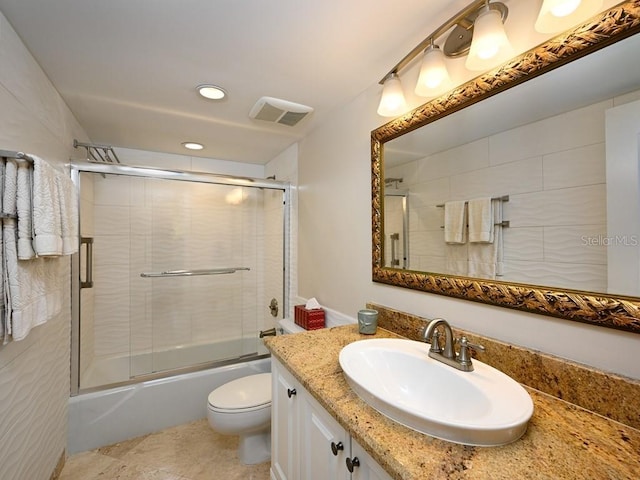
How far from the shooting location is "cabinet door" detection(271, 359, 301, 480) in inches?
44.2

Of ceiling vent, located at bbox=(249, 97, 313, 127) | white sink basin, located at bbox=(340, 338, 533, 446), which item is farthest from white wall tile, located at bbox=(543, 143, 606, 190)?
ceiling vent, located at bbox=(249, 97, 313, 127)

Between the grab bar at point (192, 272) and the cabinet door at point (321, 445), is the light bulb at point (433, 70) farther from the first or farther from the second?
the grab bar at point (192, 272)

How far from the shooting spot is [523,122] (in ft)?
2.97

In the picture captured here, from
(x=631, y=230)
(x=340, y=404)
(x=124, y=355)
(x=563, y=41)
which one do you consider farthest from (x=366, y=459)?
(x=124, y=355)

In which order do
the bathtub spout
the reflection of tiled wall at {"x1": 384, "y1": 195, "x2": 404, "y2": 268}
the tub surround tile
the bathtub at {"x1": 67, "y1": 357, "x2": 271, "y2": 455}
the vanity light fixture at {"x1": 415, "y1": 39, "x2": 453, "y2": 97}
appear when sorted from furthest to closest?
the bathtub spout
the bathtub at {"x1": 67, "y1": 357, "x2": 271, "y2": 455}
the reflection of tiled wall at {"x1": 384, "y1": 195, "x2": 404, "y2": 268}
the vanity light fixture at {"x1": 415, "y1": 39, "x2": 453, "y2": 97}
the tub surround tile

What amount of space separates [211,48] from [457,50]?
1.05m

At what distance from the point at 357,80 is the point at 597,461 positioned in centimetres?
166

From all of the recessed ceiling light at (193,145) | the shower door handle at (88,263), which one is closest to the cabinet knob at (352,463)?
the shower door handle at (88,263)

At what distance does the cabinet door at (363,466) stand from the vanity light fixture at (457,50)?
1255mm

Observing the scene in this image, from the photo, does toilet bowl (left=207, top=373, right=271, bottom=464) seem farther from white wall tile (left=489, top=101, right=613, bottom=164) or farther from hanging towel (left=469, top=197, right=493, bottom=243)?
white wall tile (left=489, top=101, right=613, bottom=164)

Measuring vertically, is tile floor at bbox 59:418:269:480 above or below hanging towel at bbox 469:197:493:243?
below

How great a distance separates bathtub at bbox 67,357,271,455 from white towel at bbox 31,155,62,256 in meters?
1.26

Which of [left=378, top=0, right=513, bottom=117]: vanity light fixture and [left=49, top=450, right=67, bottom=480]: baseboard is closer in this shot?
[left=378, top=0, right=513, bottom=117]: vanity light fixture

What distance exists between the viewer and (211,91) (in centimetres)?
160
